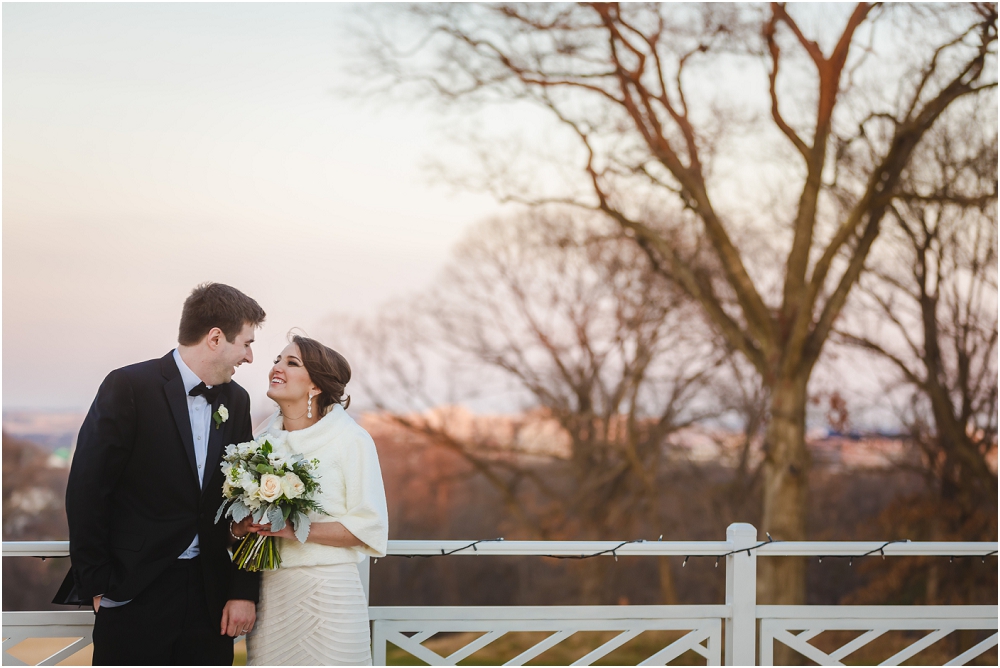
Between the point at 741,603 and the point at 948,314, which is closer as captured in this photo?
the point at 741,603

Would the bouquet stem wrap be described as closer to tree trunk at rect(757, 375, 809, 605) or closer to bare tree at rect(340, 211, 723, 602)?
tree trunk at rect(757, 375, 809, 605)

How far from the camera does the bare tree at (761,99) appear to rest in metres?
7.54

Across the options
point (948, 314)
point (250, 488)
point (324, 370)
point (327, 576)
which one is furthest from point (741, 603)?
point (948, 314)

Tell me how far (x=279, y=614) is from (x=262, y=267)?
8.03 m

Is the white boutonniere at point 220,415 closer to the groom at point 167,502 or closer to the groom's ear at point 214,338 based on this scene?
the groom at point 167,502

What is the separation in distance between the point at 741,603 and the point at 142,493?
233cm

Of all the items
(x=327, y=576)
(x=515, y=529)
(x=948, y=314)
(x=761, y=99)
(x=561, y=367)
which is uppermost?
(x=761, y=99)

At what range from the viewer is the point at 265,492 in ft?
8.23

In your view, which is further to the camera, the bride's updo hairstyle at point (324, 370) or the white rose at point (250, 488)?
the bride's updo hairstyle at point (324, 370)

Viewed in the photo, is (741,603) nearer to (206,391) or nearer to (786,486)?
(206,391)

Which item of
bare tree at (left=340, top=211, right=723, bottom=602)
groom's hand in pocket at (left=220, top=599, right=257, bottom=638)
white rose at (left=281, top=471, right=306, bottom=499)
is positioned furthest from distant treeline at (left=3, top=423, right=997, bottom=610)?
white rose at (left=281, top=471, right=306, bottom=499)

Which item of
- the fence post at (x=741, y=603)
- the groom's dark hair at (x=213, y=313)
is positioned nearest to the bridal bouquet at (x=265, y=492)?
the groom's dark hair at (x=213, y=313)

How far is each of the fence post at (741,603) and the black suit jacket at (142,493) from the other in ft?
6.18

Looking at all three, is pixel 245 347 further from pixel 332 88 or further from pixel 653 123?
pixel 332 88
